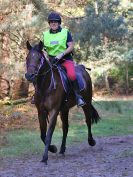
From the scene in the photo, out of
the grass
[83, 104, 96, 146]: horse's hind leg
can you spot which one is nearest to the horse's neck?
the grass

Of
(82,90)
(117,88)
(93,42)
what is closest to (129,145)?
(82,90)

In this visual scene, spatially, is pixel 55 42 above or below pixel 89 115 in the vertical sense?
above

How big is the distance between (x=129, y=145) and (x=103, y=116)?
33.4ft

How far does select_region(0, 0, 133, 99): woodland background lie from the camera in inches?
606

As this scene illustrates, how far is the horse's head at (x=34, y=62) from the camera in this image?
8629mm

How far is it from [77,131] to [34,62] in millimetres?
7807

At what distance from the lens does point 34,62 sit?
8805 mm

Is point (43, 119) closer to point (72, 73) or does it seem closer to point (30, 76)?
point (72, 73)

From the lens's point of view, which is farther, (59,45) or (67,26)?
(67,26)

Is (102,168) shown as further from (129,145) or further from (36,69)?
Answer: (129,145)

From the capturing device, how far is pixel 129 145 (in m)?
11.3

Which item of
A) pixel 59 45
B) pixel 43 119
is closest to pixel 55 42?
pixel 59 45

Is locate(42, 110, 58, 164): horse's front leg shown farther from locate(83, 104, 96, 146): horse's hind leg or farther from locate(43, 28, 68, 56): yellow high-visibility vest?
locate(83, 104, 96, 146): horse's hind leg

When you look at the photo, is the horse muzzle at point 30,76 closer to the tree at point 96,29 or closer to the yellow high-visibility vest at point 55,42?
the yellow high-visibility vest at point 55,42
